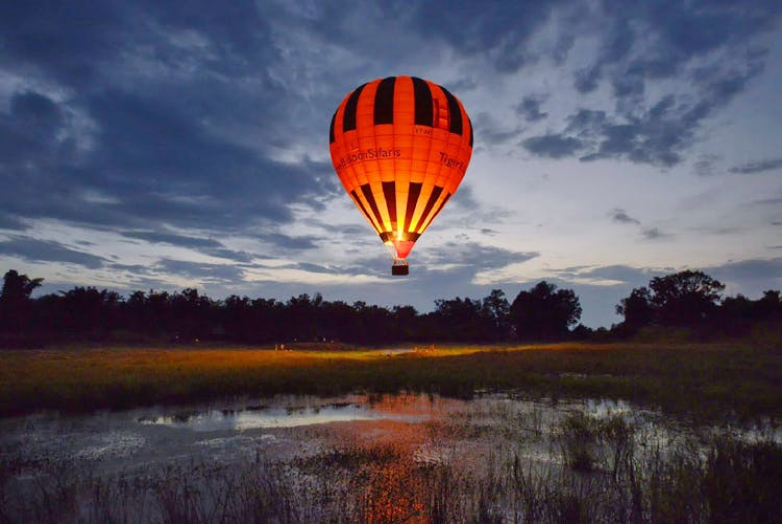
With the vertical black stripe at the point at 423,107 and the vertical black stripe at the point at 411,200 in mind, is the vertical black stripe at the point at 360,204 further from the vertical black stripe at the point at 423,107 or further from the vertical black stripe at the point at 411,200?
the vertical black stripe at the point at 423,107

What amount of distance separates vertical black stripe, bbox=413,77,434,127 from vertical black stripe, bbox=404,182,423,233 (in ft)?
8.62

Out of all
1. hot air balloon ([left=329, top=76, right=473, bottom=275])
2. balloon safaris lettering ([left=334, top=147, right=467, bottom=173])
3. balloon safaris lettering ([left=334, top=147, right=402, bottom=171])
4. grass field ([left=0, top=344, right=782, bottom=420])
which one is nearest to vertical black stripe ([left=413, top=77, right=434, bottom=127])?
hot air balloon ([left=329, top=76, right=473, bottom=275])

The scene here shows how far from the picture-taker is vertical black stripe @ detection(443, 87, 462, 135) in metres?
20.4

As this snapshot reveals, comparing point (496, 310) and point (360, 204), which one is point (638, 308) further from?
point (360, 204)

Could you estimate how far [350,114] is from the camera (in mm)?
20312

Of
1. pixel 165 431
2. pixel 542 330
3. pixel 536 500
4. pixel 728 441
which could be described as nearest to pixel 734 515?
pixel 536 500

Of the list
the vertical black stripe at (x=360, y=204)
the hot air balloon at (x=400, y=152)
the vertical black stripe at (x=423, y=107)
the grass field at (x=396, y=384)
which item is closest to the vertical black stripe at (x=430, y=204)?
the hot air balloon at (x=400, y=152)

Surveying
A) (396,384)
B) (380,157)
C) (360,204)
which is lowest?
(396,384)

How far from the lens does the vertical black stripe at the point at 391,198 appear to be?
20.4 meters

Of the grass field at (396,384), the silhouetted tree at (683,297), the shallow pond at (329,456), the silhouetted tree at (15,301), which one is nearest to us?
the shallow pond at (329,456)

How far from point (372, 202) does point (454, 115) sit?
5284mm

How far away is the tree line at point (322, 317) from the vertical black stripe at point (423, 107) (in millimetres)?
48315

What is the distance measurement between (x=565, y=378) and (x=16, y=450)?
18.9m

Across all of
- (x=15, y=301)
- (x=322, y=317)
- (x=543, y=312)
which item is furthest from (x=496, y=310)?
(x=15, y=301)
